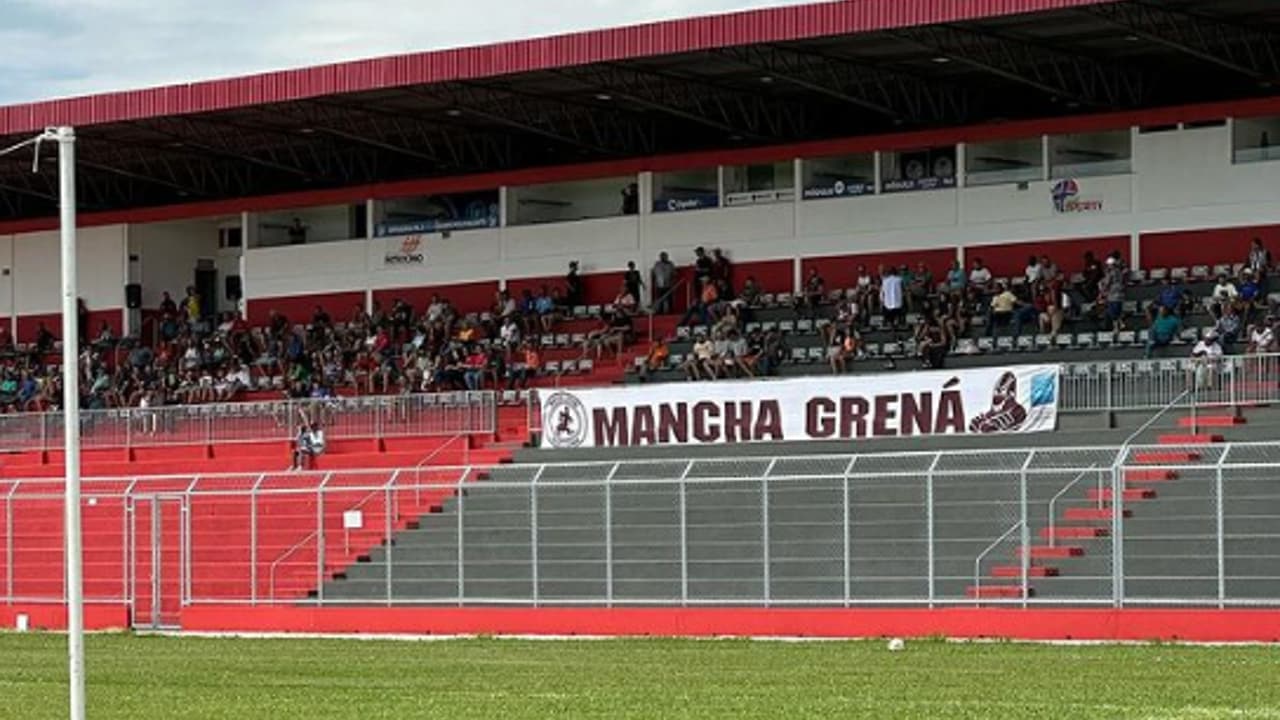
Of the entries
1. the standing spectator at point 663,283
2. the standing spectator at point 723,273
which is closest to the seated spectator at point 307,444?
the standing spectator at point 663,283

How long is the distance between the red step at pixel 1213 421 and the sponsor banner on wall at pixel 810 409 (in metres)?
2.11

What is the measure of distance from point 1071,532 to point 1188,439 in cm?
367

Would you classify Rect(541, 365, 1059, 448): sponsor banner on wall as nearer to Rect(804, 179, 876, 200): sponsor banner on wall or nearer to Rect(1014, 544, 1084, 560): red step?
Rect(1014, 544, 1084, 560): red step

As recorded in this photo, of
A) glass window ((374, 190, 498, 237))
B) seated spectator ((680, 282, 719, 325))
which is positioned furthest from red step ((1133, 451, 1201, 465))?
glass window ((374, 190, 498, 237))

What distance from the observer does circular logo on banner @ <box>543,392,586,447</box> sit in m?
44.3

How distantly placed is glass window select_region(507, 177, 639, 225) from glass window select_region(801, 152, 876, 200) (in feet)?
14.9

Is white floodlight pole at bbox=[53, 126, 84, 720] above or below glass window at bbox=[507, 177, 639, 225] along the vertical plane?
below

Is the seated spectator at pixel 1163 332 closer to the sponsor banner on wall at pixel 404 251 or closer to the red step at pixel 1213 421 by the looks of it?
the red step at pixel 1213 421

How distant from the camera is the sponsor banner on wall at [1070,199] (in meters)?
48.2

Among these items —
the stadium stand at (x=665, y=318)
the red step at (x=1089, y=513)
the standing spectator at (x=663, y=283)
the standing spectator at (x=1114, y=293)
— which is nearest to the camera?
the red step at (x=1089, y=513)

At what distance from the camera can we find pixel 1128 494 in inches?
1374

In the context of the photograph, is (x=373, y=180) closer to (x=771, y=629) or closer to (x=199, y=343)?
→ (x=199, y=343)

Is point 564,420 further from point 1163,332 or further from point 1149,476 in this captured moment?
point 1149,476

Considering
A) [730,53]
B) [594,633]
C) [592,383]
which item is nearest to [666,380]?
[592,383]
